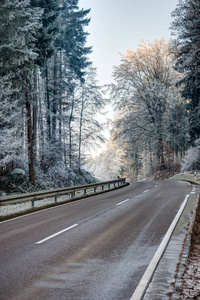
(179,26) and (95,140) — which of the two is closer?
(179,26)

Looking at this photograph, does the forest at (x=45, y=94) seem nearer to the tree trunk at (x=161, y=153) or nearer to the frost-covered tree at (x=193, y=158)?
the frost-covered tree at (x=193, y=158)

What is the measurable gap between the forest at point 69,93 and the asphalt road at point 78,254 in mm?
8094

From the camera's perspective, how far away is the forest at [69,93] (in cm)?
1802

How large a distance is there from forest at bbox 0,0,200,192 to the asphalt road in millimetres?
8094

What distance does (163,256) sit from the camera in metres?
6.46

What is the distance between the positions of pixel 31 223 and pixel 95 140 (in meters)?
24.5

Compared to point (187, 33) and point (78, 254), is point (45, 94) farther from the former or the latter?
point (78, 254)

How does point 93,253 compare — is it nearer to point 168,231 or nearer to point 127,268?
point 127,268

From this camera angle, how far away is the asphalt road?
15.6 ft

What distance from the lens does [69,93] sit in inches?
1294

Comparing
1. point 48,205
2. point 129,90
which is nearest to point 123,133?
point 129,90

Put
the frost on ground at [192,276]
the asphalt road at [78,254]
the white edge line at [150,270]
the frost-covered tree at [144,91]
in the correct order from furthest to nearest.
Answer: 1. the frost-covered tree at [144,91]
2. the asphalt road at [78,254]
3. the white edge line at [150,270]
4. the frost on ground at [192,276]

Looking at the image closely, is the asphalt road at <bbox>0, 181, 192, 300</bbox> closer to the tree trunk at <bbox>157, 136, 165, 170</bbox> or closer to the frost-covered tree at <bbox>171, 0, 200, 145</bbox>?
the frost-covered tree at <bbox>171, 0, 200, 145</bbox>

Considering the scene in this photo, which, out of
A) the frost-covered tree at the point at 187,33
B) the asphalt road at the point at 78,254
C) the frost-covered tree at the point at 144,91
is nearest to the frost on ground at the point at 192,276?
the asphalt road at the point at 78,254
